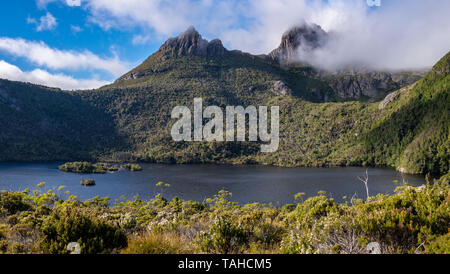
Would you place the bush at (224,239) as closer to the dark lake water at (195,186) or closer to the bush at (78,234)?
the bush at (78,234)

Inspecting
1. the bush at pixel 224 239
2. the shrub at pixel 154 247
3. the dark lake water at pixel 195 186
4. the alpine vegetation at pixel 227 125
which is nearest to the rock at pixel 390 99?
the alpine vegetation at pixel 227 125

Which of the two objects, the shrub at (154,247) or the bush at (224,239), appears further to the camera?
the bush at (224,239)

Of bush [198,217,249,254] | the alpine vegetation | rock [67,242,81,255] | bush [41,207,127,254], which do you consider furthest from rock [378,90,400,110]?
rock [67,242,81,255]

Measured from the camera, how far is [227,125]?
15675 cm

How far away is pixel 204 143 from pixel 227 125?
22127 millimetres

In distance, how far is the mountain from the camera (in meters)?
118

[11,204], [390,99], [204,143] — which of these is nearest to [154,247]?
[11,204]

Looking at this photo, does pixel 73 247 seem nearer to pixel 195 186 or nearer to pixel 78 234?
pixel 78 234

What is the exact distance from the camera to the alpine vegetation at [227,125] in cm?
14400

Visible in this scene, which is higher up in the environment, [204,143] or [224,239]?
[204,143]

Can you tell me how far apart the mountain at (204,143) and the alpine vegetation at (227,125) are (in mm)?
3762

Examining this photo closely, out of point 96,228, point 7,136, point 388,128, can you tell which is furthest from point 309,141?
point 96,228

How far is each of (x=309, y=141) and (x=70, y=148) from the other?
115 metres
